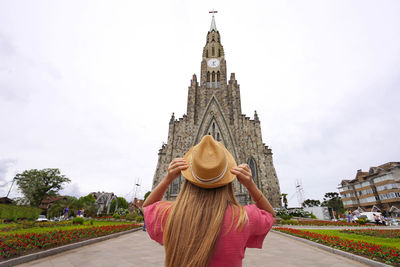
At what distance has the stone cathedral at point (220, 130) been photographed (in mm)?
24241

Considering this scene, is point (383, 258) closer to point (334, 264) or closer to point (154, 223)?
point (334, 264)

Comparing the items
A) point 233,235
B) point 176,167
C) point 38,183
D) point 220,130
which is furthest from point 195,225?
point 38,183

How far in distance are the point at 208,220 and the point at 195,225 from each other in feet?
0.31

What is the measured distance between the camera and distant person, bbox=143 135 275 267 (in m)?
1.13

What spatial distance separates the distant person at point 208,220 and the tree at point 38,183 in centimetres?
4706

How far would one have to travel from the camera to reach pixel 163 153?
28344 mm

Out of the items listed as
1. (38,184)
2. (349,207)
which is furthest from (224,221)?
(349,207)

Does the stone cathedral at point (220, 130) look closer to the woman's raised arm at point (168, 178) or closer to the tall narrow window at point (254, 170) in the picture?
the tall narrow window at point (254, 170)

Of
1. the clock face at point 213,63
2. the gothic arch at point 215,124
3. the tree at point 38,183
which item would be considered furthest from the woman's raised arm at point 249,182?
the tree at point 38,183

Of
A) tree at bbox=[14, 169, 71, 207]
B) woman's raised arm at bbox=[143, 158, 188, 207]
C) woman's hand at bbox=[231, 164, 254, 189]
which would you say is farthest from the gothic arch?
tree at bbox=[14, 169, 71, 207]

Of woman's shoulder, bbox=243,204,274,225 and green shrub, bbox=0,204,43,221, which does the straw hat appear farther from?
green shrub, bbox=0,204,43,221

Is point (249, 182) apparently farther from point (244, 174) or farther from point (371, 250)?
point (371, 250)

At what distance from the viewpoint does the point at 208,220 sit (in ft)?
3.96

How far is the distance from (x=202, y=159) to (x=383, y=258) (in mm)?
7955
